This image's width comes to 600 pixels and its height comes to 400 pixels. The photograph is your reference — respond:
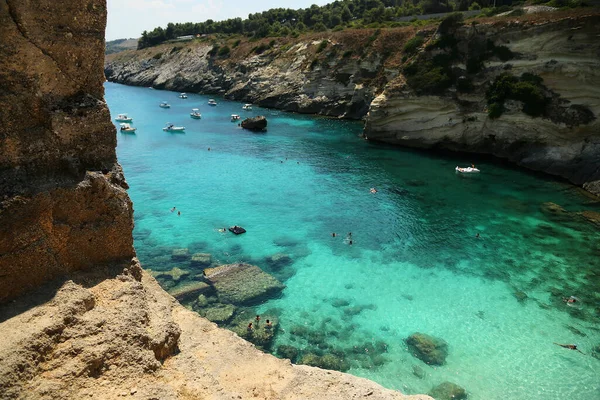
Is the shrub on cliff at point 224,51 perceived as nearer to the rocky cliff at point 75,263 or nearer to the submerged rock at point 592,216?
the submerged rock at point 592,216

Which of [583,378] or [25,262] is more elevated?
[25,262]

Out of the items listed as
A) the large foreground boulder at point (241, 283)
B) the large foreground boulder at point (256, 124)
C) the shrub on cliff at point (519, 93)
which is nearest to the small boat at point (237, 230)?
the large foreground boulder at point (241, 283)

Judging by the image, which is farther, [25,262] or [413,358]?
[413,358]

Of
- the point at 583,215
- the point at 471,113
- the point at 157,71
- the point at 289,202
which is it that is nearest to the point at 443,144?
the point at 471,113

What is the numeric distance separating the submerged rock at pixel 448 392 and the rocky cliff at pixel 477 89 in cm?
3274

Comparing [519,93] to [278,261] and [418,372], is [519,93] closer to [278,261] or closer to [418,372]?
[278,261]

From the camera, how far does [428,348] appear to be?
20594 mm

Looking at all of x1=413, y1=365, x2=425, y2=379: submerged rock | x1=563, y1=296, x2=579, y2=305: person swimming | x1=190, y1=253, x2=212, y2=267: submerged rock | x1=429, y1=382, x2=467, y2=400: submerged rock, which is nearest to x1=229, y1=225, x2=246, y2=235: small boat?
x1=190, y1=253, x2=212, y2=267: submerged rock

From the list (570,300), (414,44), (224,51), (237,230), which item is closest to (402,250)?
(570,300)

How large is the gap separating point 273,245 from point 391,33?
63790 mm

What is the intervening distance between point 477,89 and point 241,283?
140ft

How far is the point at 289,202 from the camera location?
1572 inches

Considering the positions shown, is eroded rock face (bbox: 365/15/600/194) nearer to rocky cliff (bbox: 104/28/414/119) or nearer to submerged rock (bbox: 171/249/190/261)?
rocky cliff (bbox: 104/28/414/119)

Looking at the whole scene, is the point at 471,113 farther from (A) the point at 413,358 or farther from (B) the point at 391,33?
(A) the point at 413,358
